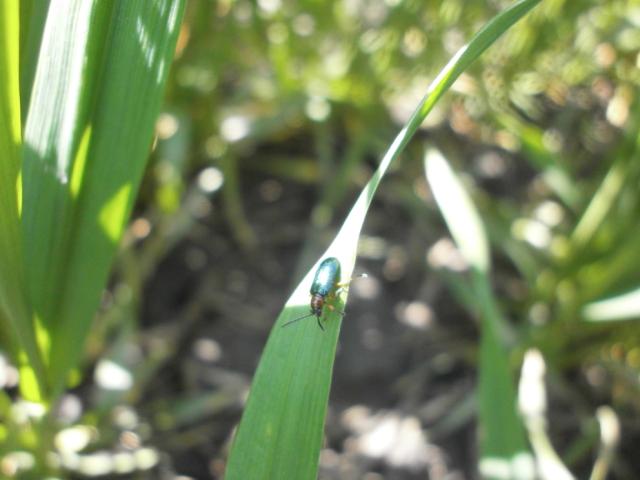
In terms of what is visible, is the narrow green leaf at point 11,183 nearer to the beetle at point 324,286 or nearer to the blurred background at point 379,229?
the beetle at point 324,286

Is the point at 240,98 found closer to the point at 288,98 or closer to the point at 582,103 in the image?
the point at 288,98

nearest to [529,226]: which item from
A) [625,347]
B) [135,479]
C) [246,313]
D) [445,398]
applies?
[625,347]

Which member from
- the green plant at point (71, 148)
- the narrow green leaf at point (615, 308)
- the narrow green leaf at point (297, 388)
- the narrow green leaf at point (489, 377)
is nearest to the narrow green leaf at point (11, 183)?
the green plant at point (71, 148)

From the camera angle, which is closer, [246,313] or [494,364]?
[494,364]

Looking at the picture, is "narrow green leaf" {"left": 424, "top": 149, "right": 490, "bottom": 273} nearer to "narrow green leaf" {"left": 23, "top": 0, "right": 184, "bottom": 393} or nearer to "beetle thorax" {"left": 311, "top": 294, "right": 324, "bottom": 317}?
"beetle thorax" {"left": 311, "top": 294, "right": 324, "bottom": 317}

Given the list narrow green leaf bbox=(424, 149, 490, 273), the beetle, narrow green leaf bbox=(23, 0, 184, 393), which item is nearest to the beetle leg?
the beetle

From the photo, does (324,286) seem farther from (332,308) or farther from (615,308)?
(615,308)
